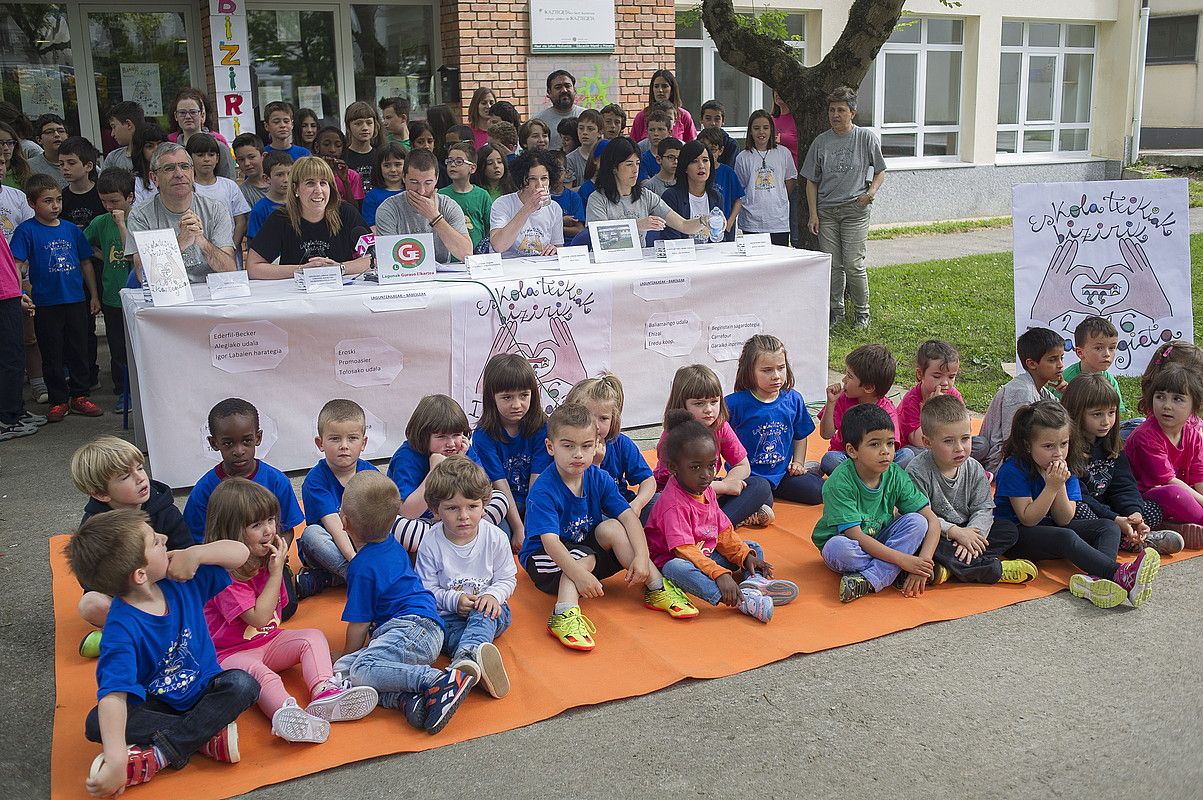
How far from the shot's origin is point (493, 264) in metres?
6.39

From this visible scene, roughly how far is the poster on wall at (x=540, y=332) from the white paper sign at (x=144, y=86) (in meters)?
6.64

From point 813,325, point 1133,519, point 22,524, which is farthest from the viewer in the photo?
point 813,325

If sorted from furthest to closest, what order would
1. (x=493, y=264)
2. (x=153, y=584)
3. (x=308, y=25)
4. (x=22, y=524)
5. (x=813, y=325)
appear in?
1. (x=308, y=25)
2. (x=813, y=325)
3. (x=493, y=264)
4. (x=22, y=524)
5. (x=153, y=584)

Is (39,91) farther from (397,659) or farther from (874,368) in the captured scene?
(397,659)

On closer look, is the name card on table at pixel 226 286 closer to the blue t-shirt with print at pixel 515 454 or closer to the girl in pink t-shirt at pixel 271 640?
the blue t-shirt with print at pixel 515 454

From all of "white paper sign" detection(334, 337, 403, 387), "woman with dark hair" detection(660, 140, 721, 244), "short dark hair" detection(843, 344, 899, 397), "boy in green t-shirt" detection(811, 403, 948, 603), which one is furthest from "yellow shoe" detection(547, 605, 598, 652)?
"woman with dark hair" detection(660, 140, 721, 244)

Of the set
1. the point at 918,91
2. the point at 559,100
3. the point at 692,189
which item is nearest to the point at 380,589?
the point at 692,189

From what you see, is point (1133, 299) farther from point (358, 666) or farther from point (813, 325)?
point (358, 666)

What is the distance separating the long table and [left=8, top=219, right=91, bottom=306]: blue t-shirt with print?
5.44ft

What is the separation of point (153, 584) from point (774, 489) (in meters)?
3.33

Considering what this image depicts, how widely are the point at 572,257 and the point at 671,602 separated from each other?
293cm

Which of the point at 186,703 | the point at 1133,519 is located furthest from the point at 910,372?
the point at 186,703

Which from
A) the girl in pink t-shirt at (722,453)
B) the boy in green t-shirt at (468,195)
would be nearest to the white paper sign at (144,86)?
the boy in green t-shirt at (468,195)

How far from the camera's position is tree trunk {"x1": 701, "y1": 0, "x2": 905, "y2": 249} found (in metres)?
9.23
